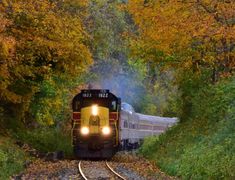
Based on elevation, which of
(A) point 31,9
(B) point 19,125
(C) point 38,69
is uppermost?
(A) point 31,9

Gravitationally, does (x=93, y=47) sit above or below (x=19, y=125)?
above

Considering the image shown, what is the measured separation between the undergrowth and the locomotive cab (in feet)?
8.64

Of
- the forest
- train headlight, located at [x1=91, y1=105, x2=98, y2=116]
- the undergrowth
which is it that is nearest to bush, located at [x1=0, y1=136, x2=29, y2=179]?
the forest

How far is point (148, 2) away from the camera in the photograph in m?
24.8

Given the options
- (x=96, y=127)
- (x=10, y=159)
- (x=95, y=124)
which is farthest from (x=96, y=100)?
(x=10, y=159)

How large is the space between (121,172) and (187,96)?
9837 millimetres

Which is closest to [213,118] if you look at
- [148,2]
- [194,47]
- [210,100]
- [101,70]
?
[210,100]

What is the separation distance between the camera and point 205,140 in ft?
68.3

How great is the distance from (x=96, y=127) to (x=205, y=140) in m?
8.55

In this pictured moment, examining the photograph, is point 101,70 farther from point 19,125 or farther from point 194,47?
point 194,47

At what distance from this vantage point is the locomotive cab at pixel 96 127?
2791 cm

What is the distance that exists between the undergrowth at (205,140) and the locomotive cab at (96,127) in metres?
2.63

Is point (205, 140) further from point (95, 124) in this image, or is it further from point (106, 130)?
point (95, 124)

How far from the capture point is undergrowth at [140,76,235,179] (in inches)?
643
